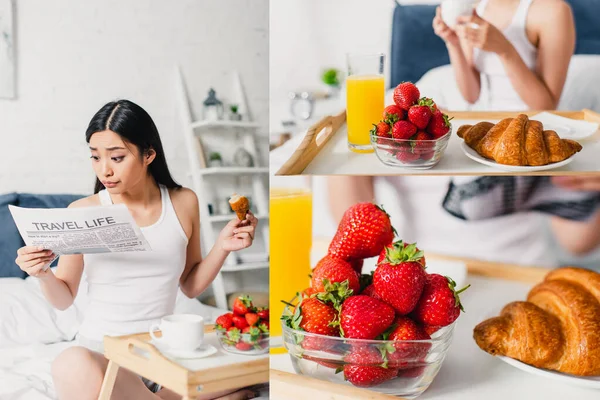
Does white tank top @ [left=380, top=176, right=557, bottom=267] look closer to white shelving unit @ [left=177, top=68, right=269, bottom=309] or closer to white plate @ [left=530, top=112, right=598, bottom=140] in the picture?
white plate @ [left=530, top=112, right=598, bottom=140]

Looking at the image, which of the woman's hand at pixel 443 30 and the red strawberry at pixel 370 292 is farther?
the woman's hand at pixel 443 30

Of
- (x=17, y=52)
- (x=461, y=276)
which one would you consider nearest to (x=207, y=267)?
(x=17, y=52)

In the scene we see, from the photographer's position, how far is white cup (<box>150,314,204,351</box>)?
2.14 ft

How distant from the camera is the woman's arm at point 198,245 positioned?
66 centimetres

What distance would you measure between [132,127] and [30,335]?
245mm

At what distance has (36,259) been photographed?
0.62 meters

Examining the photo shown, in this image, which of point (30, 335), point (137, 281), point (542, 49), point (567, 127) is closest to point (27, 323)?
point (30, 335)

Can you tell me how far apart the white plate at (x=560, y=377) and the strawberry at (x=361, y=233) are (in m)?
0.19

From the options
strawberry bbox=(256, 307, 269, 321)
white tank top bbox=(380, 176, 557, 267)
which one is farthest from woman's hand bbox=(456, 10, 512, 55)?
strawberry bbox=(256, 307, 269, 321)

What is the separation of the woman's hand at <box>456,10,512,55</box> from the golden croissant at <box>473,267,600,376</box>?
1.82ft

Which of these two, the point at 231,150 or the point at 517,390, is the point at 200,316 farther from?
the point at 517,390

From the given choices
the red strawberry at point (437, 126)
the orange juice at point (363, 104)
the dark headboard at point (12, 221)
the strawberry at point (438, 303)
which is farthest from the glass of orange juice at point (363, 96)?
the dark headboard at point (12, 221)

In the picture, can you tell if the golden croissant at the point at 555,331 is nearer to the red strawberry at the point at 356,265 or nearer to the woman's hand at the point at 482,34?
the red strawberry at the point at 356,265

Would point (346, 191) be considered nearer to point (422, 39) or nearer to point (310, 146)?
point (422, 39)
